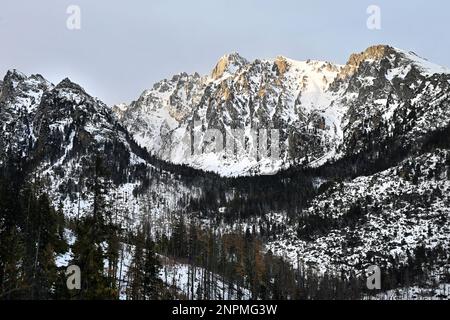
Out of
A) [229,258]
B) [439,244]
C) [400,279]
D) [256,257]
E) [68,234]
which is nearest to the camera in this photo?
[68,234]

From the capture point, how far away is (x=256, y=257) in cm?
14975

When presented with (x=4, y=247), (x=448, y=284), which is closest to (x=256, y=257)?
(x=448, y=284)

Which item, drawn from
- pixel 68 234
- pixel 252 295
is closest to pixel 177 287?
pixel 252 295

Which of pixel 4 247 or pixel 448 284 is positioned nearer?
pixel 4 247

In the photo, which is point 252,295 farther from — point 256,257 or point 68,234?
point 68,234

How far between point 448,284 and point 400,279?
14.5 metres

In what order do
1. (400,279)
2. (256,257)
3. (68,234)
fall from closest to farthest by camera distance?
1. (68,234)
2. (256,257)
3. (400,279)
